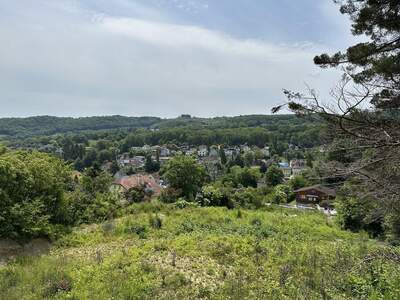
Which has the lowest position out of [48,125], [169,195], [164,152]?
[164,152]

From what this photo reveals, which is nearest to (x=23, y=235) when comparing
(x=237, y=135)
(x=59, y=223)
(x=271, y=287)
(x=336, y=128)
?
(x=59, y=223)

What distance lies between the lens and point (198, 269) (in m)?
8.41

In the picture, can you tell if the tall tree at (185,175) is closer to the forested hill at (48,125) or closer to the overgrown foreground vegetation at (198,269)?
the overgrown foreground vegetation at (198,269)

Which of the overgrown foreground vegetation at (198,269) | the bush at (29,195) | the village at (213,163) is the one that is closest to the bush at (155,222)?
the overgrown foreground vegetation at (198,269)

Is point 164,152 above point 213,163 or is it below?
above

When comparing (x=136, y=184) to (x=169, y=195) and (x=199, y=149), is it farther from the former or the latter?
(x=199, y=149)

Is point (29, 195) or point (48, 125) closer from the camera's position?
point (29, 195)

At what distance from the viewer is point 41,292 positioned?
696 cm

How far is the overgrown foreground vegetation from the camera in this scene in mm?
6820

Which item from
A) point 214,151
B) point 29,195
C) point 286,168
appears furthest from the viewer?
point 214,151

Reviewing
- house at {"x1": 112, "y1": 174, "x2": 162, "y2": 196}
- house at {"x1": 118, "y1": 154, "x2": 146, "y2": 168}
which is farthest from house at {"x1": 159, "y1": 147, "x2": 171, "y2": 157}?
house at {"x1": 112, "y1": 174, "x2": 162, "y2": 196}

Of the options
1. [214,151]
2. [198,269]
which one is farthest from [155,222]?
[214,151]

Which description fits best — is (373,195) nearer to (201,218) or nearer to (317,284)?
(317,284)

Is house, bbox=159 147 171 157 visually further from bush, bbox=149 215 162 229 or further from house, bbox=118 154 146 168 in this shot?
bush, bbox=149 215 162 229
